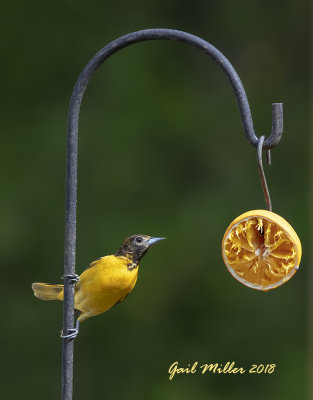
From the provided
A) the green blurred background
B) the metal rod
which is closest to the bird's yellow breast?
the metal rod

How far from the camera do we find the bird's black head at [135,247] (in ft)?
6.95

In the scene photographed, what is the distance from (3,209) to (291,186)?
5.86 feet

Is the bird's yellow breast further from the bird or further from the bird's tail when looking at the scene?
the bird's tail

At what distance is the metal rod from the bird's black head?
28cm

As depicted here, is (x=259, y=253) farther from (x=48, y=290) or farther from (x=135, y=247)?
(x=48, y=290)

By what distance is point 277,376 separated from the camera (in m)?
5.23

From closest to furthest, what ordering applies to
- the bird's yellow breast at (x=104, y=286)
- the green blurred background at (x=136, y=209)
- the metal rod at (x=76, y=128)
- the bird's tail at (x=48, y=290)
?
the metal rod at (x=76, y=128), the bird's yellow breast at (x=104, y=286), the bird's tail at (x=48, y=290), the green blurred background at (x=136, y=209)

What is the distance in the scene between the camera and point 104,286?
6.74 ft

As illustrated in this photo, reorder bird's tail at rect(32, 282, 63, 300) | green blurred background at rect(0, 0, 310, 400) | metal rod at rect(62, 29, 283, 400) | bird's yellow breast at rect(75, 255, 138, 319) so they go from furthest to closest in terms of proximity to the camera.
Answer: green blurred background at rect(0, 0, 310, 400), bird's tail at rect(32, 282, 63, 300), bird's yellow breast at rect(75, 255, 138, 319), metal rod at rect(62, 29, 283, 400)

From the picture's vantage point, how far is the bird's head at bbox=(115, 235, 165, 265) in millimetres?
2119

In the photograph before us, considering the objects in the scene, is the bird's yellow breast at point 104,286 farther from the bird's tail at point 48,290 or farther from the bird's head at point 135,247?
the bird's tail at point 48,290

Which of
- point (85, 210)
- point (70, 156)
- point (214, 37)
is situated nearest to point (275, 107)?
point (70, 156)

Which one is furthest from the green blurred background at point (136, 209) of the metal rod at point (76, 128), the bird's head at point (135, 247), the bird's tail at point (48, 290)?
the metal rod at point (76, 128)

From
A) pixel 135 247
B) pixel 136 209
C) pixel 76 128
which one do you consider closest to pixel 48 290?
pixel 135 247
